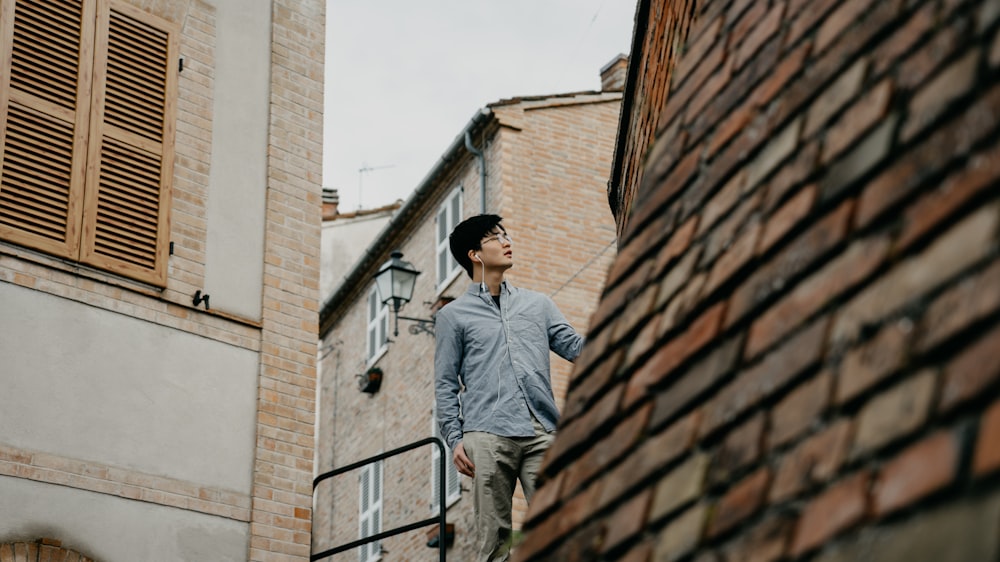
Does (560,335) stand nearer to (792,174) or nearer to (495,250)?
(495,250)

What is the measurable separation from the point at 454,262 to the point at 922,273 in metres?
19.8

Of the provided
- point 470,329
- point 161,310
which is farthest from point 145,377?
point 470,329

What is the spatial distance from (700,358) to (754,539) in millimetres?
529

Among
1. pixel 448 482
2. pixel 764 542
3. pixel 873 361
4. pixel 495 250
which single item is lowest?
pixel 764 542

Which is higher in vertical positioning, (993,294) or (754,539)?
(993,294)

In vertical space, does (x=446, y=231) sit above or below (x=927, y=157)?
above

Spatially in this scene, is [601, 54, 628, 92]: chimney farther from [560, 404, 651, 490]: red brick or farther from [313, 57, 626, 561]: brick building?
[560, 404, 651, 490]: red brick

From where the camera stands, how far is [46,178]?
8727mm

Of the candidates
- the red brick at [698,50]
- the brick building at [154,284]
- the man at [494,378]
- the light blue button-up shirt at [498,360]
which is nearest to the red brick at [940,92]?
the red brick at [698,50]

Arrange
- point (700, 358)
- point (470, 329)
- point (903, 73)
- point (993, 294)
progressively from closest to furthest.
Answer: point (993, 294) < point (903, 73) < point (700, 358) < point (470, 329)

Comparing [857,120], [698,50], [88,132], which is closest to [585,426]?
[857,120]

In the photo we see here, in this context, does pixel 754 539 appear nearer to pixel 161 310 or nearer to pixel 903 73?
pixel 903 73

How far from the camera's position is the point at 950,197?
1832 millimetres

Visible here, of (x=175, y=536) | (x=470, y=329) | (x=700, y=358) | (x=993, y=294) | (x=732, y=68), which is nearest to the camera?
(x=993, y=294)
